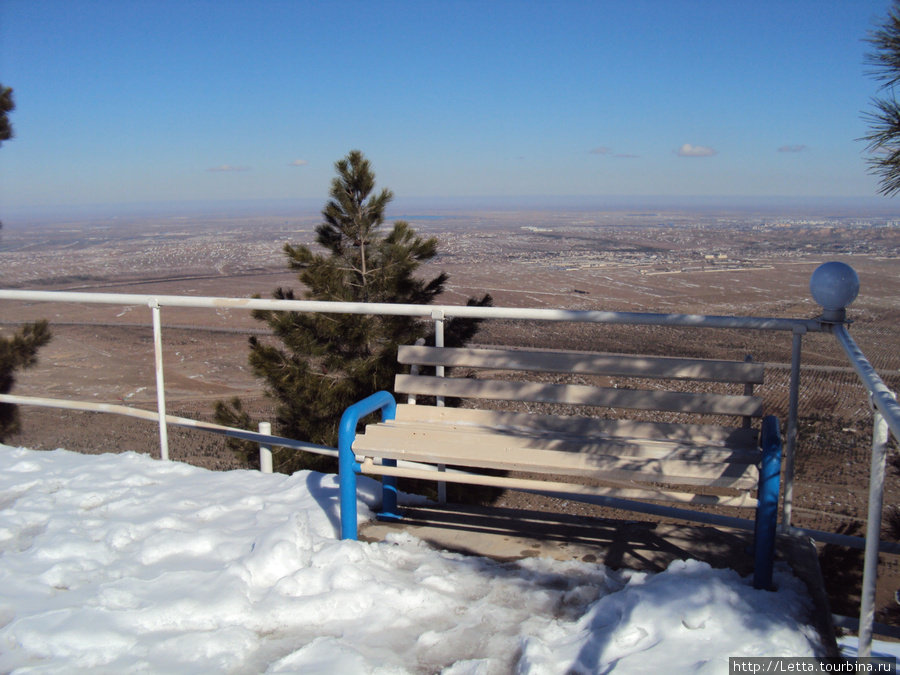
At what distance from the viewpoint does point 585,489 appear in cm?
226

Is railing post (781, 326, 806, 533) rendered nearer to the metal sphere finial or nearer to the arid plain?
the metal sphere finial

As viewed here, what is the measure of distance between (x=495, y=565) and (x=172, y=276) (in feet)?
135

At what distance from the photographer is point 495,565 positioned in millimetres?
2424

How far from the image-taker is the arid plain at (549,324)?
11.5m

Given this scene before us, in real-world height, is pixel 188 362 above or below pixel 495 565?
below

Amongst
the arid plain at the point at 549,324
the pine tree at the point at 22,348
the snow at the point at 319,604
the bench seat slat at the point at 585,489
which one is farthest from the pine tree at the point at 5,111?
the bench seat slat at the point at 585,489

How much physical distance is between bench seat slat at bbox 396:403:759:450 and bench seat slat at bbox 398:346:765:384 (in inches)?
7.8

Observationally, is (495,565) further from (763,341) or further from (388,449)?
(763,341)

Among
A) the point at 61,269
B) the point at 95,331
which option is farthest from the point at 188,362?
the point at 61,269

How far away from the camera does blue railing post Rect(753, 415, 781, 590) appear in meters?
2.13

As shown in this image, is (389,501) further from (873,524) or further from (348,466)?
(873,524)

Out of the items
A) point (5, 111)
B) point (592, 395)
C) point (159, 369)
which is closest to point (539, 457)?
point (592, 395)

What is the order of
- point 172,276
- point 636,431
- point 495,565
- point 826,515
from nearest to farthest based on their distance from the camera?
point 495,565
point 636,431
point 826,515
point 172,276

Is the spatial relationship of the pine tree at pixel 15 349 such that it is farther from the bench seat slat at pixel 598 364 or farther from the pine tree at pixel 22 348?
the bench seat slat at pixel 598 364
